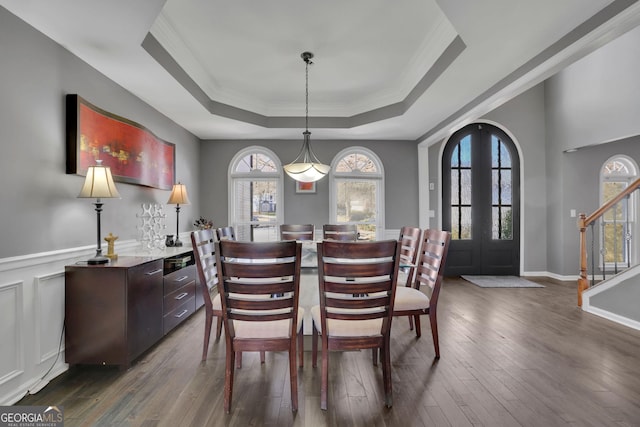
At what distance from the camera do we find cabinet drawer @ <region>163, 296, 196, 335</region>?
2.90m

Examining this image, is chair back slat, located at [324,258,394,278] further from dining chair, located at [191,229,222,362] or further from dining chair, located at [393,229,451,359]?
dining chair, located at [191,229,222,362]

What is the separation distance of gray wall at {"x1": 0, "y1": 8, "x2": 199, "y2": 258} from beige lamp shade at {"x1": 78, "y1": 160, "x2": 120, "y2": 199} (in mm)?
247

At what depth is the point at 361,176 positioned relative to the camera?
5641 mm

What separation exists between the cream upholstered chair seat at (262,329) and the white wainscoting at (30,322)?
4.10 feet

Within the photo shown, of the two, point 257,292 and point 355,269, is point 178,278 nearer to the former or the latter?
point 257,292

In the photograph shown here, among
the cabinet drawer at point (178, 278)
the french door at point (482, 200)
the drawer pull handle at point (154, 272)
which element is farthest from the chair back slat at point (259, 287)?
the french door at point (482, 200)

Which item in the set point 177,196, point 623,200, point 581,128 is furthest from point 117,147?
point 623,200

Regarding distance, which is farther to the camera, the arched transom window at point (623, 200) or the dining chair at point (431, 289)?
the arched transom window at point (623, 200)

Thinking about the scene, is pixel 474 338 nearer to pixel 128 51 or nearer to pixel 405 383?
pixel 405 383

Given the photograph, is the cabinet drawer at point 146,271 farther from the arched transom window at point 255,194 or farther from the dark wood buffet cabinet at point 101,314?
the arched transom window at point 255,194

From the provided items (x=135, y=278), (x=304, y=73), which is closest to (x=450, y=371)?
(x=135, y=278)

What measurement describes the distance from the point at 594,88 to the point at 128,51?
5975 millimetres

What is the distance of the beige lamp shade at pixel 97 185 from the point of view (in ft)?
7.77

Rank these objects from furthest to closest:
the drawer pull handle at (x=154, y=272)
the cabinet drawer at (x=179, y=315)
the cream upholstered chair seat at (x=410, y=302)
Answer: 1. the cabinet drawer at (x=179, y=315)
2. the drawer pull handle at (x=154, y=272)
3. the cream upholstered chair seat at (x=410, y=302)
